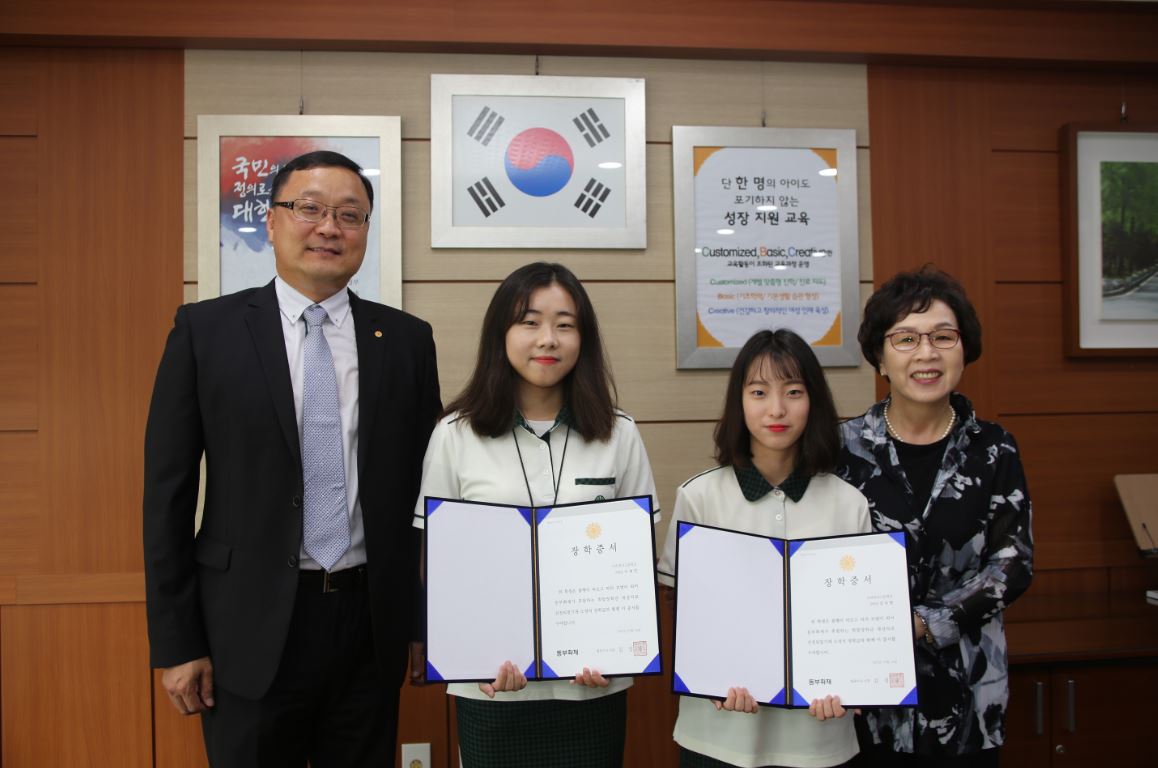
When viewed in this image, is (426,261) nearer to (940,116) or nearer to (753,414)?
(753,414)

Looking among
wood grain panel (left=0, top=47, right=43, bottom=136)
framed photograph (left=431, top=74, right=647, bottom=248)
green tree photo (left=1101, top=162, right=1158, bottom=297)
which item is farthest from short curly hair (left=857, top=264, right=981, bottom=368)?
wood grain panel (left=0, top=47, right=43, bottom=136)

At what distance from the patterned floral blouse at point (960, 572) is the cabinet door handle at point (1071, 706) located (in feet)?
3.26

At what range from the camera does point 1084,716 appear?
239 centimetres

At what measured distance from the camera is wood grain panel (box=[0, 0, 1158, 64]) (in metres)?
2.47

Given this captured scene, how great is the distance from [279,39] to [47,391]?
1402 mm

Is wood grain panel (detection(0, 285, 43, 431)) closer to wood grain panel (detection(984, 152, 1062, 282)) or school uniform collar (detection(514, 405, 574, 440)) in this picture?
school uniform collar (detection(514, 405, 574, 440))

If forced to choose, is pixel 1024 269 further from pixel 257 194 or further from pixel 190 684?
pixel 190 684

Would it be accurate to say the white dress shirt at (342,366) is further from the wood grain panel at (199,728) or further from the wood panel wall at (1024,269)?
the wood panel wall at (1024,269)

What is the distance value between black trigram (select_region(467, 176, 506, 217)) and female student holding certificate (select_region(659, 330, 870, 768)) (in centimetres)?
126

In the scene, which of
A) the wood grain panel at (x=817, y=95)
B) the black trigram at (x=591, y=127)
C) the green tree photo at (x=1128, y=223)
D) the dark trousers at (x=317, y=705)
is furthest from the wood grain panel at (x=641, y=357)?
the green tree photo at (x=1128, y=223)

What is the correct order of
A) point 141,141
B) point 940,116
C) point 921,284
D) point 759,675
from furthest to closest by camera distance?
point 940,116 < point 141,141 < point 921,284 < point 759,675

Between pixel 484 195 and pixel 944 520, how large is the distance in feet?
5.75

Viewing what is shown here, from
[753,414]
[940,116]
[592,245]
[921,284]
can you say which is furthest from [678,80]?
[753,414]

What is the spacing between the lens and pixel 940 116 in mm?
2805
